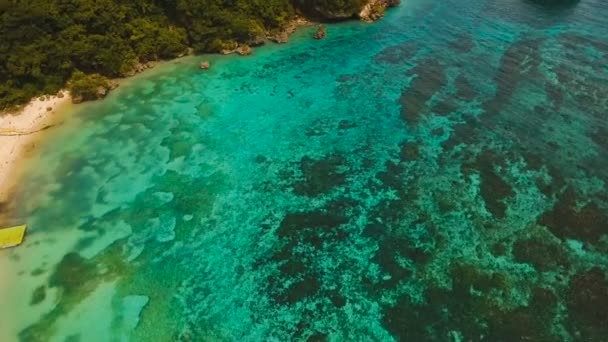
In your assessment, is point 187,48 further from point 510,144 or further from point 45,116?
point 510,144

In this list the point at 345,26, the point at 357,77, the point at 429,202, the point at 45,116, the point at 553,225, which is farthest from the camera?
the point at 345,26

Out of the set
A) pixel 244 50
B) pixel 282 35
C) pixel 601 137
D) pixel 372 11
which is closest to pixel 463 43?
pixel 372 11

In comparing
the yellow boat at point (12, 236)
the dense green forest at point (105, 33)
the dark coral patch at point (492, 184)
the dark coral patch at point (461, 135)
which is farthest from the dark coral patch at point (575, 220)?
the dense green forest at point (105, 33)

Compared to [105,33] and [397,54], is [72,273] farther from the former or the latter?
[397,54]

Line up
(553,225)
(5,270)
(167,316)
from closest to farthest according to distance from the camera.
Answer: (167,316) → (5,270) → (553,225)

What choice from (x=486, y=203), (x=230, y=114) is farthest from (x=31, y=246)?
(x=486, y=203)

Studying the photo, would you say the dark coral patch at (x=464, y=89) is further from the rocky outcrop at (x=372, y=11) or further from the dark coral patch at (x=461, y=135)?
the rocky outcrop at (x=372, y=11)
